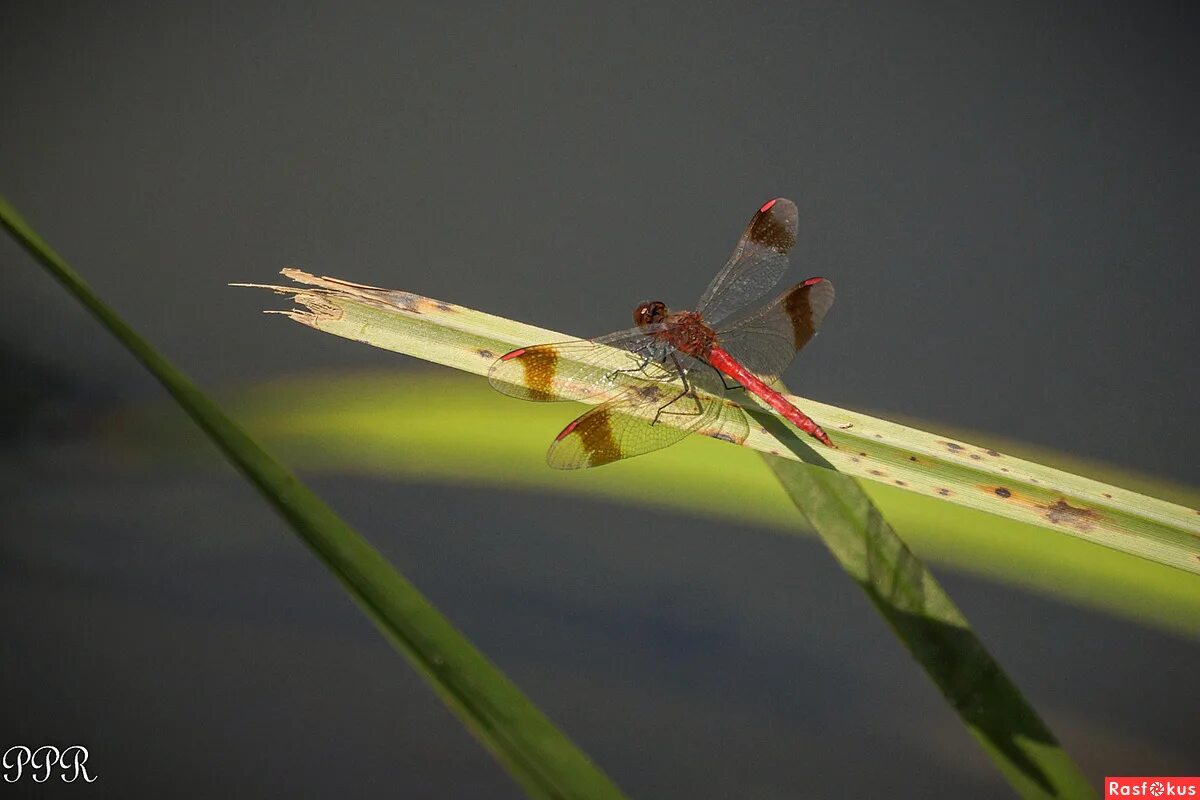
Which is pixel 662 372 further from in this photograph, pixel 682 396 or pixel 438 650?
pixel 438 650

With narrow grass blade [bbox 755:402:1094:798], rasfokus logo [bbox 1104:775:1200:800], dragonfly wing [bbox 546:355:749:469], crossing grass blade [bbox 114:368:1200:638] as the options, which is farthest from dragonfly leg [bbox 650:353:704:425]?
rasfokus logo [bbox 1104:775:1200:800]

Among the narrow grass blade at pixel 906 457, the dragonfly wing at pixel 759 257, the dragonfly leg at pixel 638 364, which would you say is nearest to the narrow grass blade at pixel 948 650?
the narrow grass blade at pixel 906 457

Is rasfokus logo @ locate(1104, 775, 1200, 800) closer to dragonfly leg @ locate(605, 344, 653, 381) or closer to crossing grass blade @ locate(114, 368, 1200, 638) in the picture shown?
crossing grass blade @ locate(114, 368, 1200, 638)

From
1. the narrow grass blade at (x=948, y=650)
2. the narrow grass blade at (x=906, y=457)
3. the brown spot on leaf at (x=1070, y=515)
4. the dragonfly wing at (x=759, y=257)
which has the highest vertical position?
the dragonfly wing at (x=759, y=257)

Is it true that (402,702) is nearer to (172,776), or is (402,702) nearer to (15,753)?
(172,776)

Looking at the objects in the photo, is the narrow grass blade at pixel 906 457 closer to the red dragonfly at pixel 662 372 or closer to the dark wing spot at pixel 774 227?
the red dragonfly at pixel 662 372

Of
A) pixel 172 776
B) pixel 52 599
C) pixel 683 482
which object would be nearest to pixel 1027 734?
pixel 683 482

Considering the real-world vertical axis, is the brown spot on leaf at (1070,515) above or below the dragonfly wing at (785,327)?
below
